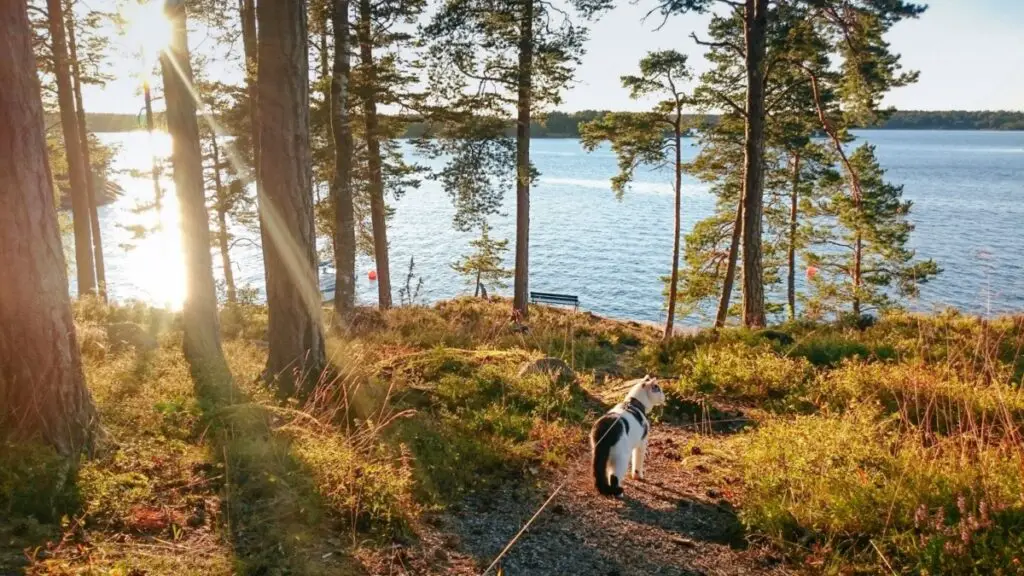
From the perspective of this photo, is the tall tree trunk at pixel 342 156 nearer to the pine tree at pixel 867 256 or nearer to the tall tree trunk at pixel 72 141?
the tall tree trunk at pixel 72 141

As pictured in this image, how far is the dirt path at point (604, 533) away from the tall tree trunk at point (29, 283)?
3123 mm

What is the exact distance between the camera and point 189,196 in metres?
8.57

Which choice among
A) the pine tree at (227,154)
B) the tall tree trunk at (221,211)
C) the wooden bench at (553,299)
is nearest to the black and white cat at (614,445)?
the pine tree at (227,154)

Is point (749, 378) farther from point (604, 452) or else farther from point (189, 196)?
point (189, 196)

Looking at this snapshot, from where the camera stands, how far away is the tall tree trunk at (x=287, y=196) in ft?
22.8

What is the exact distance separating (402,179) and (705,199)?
183 ft

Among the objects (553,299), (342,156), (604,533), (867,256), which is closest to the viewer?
(604,533)

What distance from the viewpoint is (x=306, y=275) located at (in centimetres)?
732

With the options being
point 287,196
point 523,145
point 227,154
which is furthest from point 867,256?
point 287,196

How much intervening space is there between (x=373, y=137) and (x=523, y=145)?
4.33m

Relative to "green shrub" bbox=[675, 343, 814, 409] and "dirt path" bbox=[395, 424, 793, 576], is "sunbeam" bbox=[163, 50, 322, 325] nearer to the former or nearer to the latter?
"dirt path" bbox=[395, 424, 793, 576]

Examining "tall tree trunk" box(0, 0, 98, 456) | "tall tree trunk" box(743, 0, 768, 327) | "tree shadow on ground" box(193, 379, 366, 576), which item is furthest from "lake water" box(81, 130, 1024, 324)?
"tree shadow on ground" box(193, 379, 366, 576)

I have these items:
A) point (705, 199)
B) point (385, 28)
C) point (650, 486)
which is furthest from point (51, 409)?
point (705, 199)

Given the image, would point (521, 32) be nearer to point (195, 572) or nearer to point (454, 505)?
point (454, 505)
